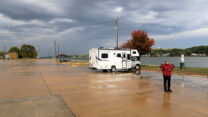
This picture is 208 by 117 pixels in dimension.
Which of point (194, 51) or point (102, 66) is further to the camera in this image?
point (194, 51)

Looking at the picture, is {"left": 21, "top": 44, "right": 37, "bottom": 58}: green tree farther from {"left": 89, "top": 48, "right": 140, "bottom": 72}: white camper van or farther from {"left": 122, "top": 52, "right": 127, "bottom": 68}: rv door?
{"left": 122, "top": 52, "right": 127, "bottom": 68}: rv door

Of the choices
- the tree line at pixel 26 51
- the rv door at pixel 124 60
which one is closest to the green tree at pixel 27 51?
the tree line at pixel 26 51

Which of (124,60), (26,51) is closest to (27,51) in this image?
(26,51)

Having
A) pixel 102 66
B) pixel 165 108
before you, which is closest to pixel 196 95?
pixel 165 108

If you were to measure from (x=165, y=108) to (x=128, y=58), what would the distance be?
13669 millimetres

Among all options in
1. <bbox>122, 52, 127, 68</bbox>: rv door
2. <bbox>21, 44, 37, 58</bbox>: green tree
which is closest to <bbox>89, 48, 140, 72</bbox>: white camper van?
<bbox>122, 52, 127, 68</bbox>: rv door

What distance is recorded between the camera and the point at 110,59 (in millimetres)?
18359

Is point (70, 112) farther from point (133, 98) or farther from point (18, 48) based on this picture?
point (18, 48)

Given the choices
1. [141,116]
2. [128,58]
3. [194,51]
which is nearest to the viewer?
[141,116]

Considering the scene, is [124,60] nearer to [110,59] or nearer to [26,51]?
[110,59]

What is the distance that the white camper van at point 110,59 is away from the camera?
704 inches

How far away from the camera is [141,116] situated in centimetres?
497

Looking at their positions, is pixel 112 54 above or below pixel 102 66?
above

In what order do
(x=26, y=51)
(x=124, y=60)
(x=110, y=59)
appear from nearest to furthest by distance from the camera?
(x=110, y=59), (x=124, y=60), (x=26, y=51)
